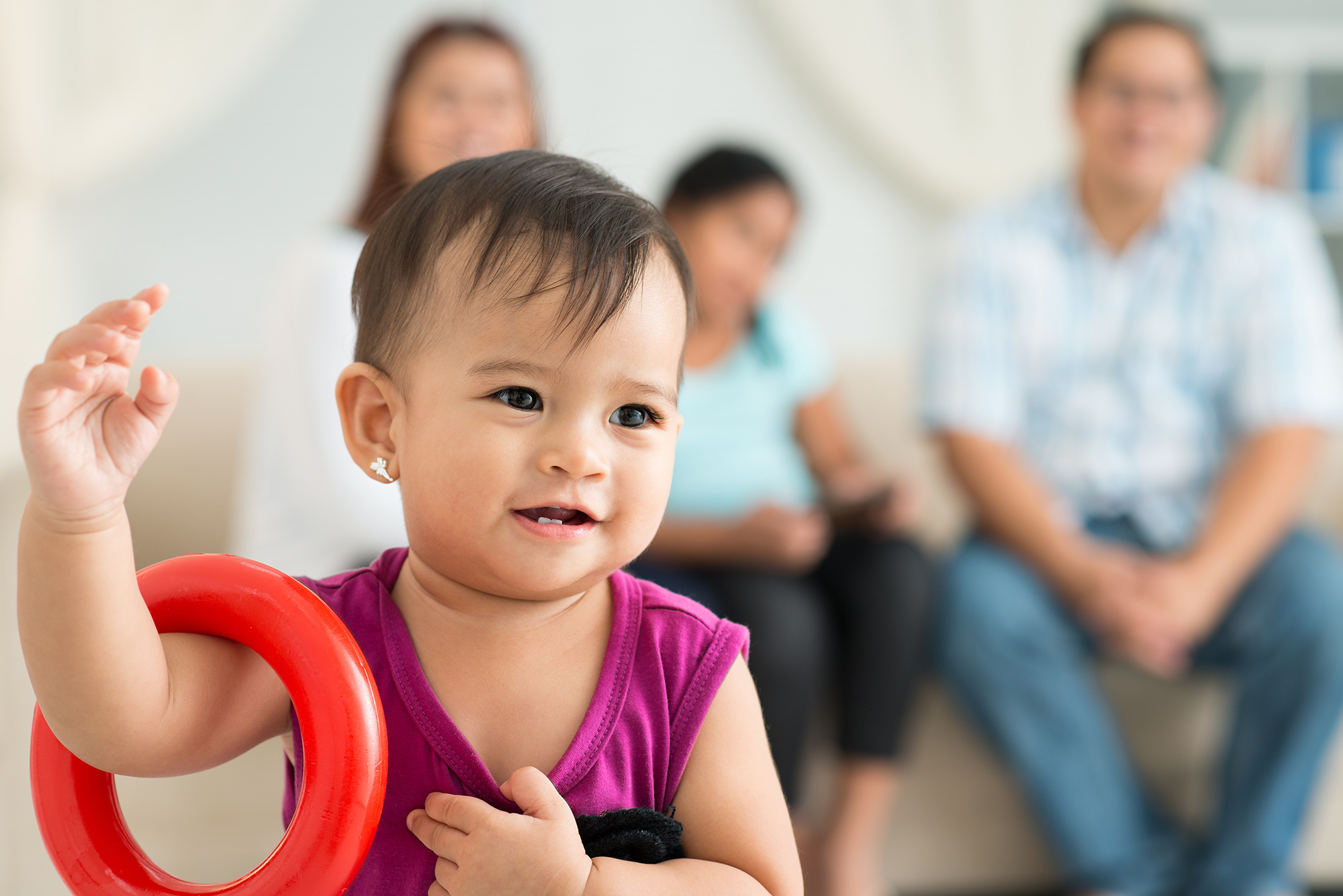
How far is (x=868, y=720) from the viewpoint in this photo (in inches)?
60.6

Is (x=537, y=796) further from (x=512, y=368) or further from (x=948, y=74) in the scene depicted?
(x=948, y=74)

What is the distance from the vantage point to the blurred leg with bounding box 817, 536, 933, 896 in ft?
5.03

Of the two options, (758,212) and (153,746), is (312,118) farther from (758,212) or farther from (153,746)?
(153,746)

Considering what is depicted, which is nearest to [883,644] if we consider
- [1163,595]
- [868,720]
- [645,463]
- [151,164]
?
[868,720]

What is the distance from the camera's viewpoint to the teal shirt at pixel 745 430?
1697 mm

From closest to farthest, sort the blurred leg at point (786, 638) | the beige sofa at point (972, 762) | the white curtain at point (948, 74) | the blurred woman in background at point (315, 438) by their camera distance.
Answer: the blurred woman in background at point (315, 438)
the blurred leg at point (786, 638)
the beige sofa at point (972, 762)
the white curtain at point (948, 74)

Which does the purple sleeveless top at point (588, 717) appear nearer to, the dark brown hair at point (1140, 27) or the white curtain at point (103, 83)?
the dark brown hair at point (1140, 27)

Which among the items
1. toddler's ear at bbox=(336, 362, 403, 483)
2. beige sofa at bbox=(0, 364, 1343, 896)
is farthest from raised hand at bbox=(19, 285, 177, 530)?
beige sofa at bbox=(0, 364, 1343, 896)

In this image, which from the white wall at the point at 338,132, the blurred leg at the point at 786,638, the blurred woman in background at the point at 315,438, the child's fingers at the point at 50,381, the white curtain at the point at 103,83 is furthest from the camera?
the white wall at the point at 338,132

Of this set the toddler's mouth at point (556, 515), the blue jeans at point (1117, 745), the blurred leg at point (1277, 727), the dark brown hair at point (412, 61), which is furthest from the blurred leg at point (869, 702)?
the toddler's mouth at point (556, 515)

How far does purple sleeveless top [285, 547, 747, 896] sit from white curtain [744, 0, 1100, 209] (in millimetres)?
3127

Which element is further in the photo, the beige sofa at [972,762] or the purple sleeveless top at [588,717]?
the beige sofa at [972,762]

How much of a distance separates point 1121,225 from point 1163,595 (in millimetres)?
646

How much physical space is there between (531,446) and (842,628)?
1.14 metres
